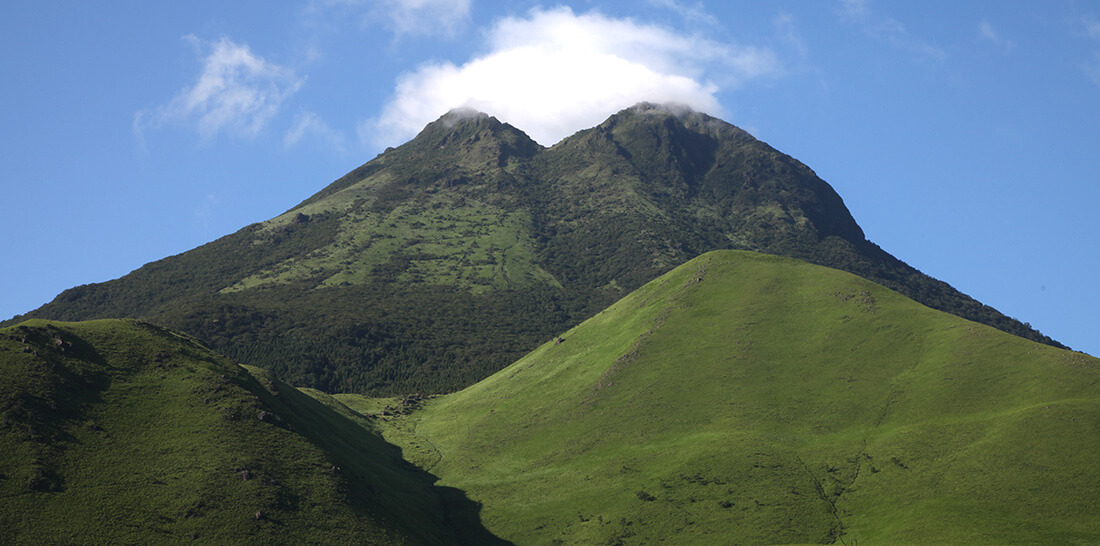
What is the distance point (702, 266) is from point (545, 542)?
9927 centimetres

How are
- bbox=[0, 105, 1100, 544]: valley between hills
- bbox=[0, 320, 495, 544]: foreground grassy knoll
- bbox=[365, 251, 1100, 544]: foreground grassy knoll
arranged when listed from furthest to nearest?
bbox=[365, 251, 1100, 544]: foreground grassy knoll, bbox=[0, 105, 1100, 544]: valley between hills, bbox=[0, 320, 495, 544]: foreground grassy knoll

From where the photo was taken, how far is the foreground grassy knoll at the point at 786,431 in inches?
4232

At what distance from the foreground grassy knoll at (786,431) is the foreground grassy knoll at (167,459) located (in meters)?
23.4

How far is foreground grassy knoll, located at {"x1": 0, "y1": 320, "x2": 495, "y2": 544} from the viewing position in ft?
306

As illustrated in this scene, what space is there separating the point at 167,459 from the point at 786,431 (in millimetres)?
93650

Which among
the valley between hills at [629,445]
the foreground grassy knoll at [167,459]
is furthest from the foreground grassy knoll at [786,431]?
the foreground grassy knoll at [167,459]

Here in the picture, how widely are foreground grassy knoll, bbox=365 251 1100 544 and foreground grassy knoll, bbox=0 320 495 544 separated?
76.6ft

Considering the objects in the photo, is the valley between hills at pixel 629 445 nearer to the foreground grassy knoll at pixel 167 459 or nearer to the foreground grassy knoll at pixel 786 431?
the foreground grassy knoll at pixel 167 459

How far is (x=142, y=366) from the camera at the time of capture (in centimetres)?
12638

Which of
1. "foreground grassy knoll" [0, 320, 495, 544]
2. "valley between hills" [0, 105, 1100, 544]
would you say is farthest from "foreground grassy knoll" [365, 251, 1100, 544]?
"foreground grassy knoll" [0, 320, 495, 544]

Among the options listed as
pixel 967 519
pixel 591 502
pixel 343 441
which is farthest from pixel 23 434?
pixel 967 519

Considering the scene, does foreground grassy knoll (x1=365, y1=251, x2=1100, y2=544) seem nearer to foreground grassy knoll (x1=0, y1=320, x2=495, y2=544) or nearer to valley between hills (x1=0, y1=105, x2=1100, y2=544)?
valley between hills (x1=0, y1=105, x2=1100, y2=544)

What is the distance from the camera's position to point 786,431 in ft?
438

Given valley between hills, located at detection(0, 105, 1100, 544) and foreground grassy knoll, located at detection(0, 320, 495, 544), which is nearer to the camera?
foreground grassy knoll, located at detection(0, 320, 495, 544)
